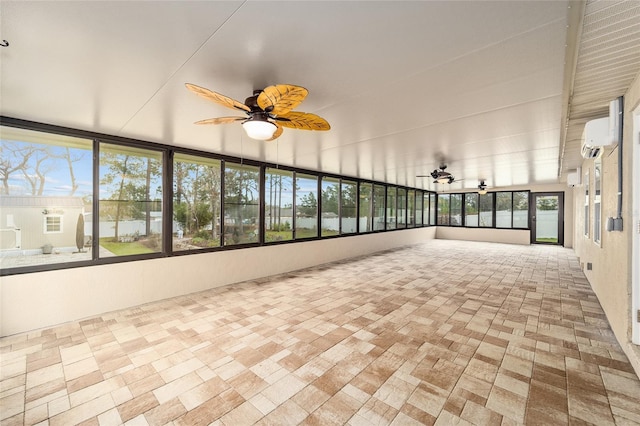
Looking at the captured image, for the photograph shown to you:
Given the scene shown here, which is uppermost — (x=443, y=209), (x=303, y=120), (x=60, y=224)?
(x=303, y=120)

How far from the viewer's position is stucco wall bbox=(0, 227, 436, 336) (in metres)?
2.99

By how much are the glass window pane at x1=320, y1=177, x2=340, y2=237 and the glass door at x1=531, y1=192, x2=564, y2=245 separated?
28.4 ft

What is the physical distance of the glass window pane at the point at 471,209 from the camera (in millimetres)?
11977

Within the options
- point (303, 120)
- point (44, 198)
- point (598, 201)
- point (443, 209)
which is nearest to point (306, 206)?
point (303, 120)

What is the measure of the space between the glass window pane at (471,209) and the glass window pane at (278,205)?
380 inches

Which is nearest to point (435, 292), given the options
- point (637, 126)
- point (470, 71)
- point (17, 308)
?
point (637, 126)

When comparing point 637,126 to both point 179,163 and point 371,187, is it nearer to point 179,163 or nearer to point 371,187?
point 179,163

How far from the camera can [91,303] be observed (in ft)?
11.2

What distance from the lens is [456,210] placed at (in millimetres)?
12586

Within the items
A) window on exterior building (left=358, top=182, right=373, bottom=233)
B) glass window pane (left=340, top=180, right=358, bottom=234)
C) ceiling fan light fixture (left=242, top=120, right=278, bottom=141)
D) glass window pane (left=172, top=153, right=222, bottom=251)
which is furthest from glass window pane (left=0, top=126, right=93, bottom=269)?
window on exterior building (left=358, top=182, right=373, bottom=233)

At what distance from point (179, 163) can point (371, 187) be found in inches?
235

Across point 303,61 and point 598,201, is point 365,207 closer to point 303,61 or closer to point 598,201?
point 598,201

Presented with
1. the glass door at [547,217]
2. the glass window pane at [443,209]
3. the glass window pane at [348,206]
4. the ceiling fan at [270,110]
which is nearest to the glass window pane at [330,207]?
the glass window pane at [348,206]

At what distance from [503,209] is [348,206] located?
7.88m
